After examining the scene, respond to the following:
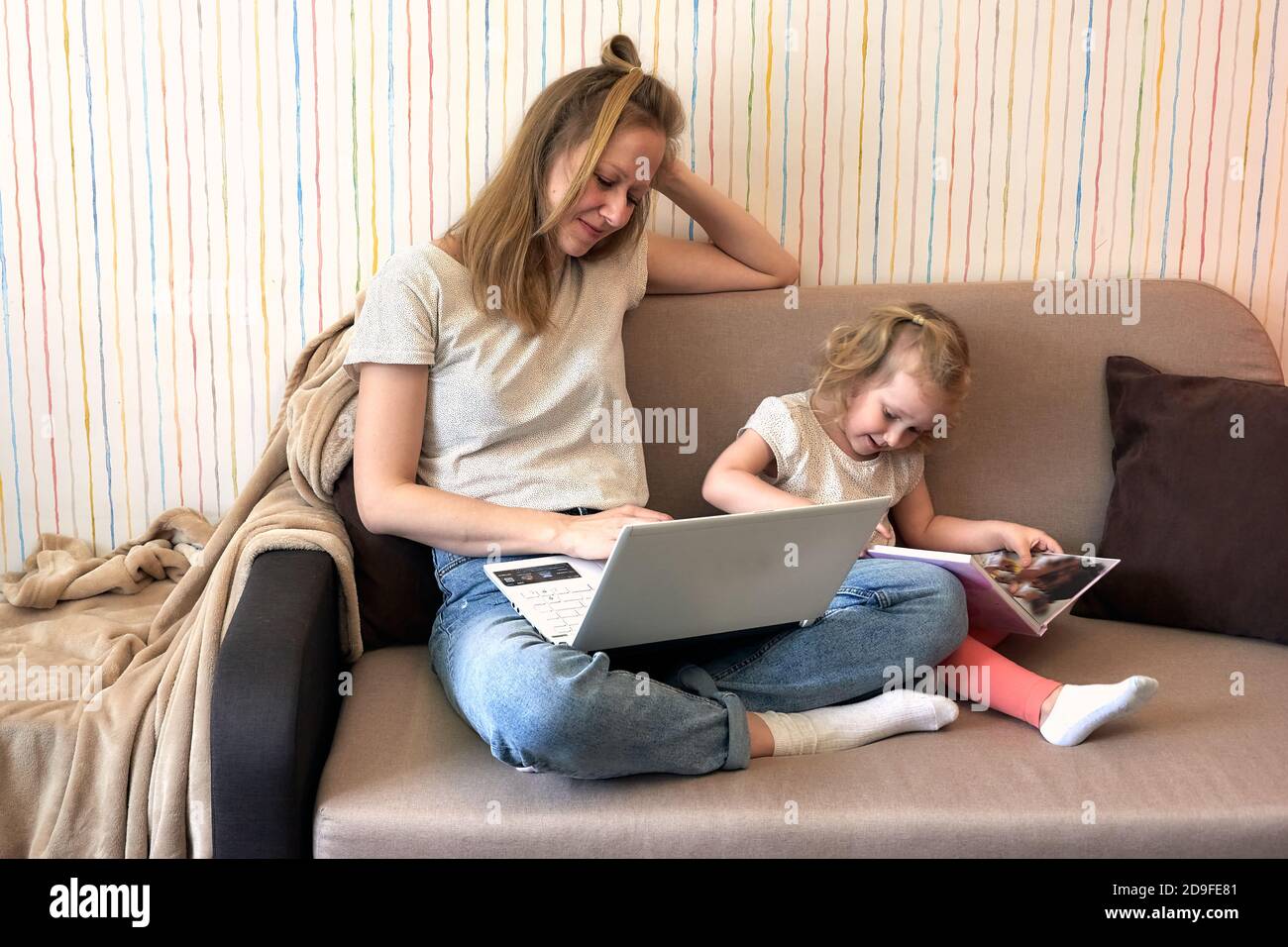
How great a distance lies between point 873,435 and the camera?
1735mm

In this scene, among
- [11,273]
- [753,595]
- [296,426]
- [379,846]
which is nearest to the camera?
[379,846]

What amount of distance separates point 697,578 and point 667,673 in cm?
25

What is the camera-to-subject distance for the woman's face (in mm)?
1578

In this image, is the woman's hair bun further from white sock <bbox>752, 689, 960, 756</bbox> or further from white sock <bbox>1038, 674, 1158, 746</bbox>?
white sock <bbox>1038, 674, 1158, 746</bbox>

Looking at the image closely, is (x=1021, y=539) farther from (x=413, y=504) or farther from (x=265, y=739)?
(x=265, y=739)

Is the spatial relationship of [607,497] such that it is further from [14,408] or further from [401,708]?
[14,408]

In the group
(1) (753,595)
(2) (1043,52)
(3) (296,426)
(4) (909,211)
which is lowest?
(1) (753,595)

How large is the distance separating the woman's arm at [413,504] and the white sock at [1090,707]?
540 millimetres

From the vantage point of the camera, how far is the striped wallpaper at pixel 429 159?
6.09 feet

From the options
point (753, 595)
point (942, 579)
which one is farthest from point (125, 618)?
point (942, 579)

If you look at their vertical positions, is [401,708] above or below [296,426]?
below

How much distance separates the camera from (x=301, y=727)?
4.04ft

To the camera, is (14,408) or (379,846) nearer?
(379,846)
